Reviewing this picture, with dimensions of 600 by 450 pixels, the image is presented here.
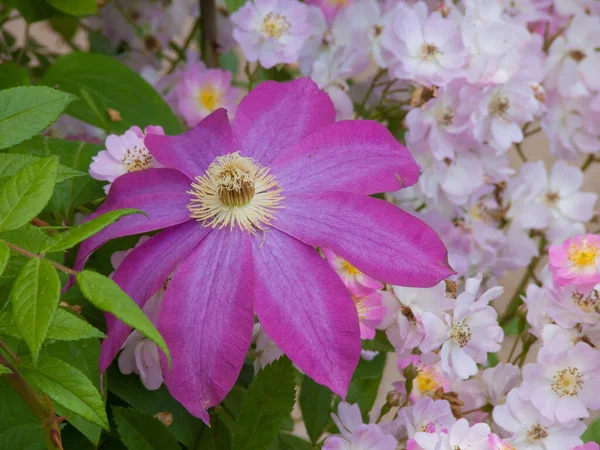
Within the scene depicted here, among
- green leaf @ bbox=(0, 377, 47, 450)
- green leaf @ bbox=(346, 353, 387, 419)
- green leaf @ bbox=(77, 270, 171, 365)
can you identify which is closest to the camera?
green leaf @ bbox=(77, 270, 171, 365)

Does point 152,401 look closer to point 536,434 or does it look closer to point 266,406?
point 266,406

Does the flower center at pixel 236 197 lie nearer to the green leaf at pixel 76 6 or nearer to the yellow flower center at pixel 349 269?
the yellow flower center at pixel 349 269

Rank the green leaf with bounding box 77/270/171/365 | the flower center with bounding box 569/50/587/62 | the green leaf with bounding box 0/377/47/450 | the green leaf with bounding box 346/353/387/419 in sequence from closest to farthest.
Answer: the green leaf with bounding box 77/270/171/365 < the green leaf with bounding box 0/377/47/450 < the green leaf with bounding box 346/353/387/419 < the flower center with bounding box 569/50/587/62

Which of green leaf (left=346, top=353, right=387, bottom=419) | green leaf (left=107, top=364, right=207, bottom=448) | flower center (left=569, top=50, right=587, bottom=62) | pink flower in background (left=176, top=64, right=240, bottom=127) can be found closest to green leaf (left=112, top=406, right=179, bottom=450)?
green leaf (left=107, top=364, right=207, bottom=448)

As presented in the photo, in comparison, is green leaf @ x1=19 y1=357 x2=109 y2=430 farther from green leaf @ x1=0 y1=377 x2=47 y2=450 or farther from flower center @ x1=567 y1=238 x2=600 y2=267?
flower center @ x1=567 y1=238 x2=600 y2=267

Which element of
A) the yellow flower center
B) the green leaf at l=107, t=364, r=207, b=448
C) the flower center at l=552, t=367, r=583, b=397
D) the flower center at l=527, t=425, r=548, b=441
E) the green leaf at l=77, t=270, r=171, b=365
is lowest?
the green leaf at l=107, t=364, r=207, b=448

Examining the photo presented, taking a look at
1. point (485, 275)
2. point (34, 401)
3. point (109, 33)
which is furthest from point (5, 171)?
point (109, 33)

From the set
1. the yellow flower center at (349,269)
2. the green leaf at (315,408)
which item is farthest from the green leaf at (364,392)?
the yellow flower center at (349,269)

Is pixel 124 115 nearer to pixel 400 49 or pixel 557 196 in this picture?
pixel 400 49
